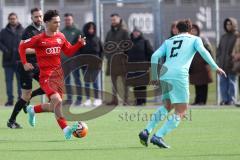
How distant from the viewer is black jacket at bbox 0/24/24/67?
21609mm

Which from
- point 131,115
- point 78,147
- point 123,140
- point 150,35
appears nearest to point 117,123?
point 131,115

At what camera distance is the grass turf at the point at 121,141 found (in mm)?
11266

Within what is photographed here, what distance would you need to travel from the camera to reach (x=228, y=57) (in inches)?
826

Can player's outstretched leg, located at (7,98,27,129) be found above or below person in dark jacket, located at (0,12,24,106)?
below

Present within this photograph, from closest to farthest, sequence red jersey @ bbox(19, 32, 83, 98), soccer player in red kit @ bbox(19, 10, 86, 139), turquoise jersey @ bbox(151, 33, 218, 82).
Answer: turquoise jersey @ bbox(151, 33, 218, 82), soccer player in red kit @ bbox(19, 10, 86, 139), red jersey @ bbox(19, 32, 83, 98)

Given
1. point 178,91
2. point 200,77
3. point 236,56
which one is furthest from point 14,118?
point 236,56

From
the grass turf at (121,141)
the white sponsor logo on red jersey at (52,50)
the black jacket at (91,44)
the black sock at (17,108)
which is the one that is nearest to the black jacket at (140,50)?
the black jacket at (91,44)

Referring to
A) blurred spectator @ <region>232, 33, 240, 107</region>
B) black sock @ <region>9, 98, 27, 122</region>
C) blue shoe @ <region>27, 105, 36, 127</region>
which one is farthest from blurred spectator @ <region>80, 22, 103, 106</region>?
blue shoe @ <region>27, 105, 36, 127</region>

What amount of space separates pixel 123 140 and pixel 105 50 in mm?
8881

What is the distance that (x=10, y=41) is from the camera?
71.1ft

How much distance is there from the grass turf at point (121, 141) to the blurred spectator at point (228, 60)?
112 inches

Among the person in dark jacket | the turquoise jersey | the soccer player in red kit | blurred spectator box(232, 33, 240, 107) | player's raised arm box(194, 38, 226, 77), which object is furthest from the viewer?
the person in dark jacket

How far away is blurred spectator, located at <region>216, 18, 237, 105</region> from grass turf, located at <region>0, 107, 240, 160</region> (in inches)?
112

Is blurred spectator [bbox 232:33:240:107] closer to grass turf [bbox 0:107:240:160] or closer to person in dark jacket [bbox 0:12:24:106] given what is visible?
grass turf [bbox 0:107:240:160]
